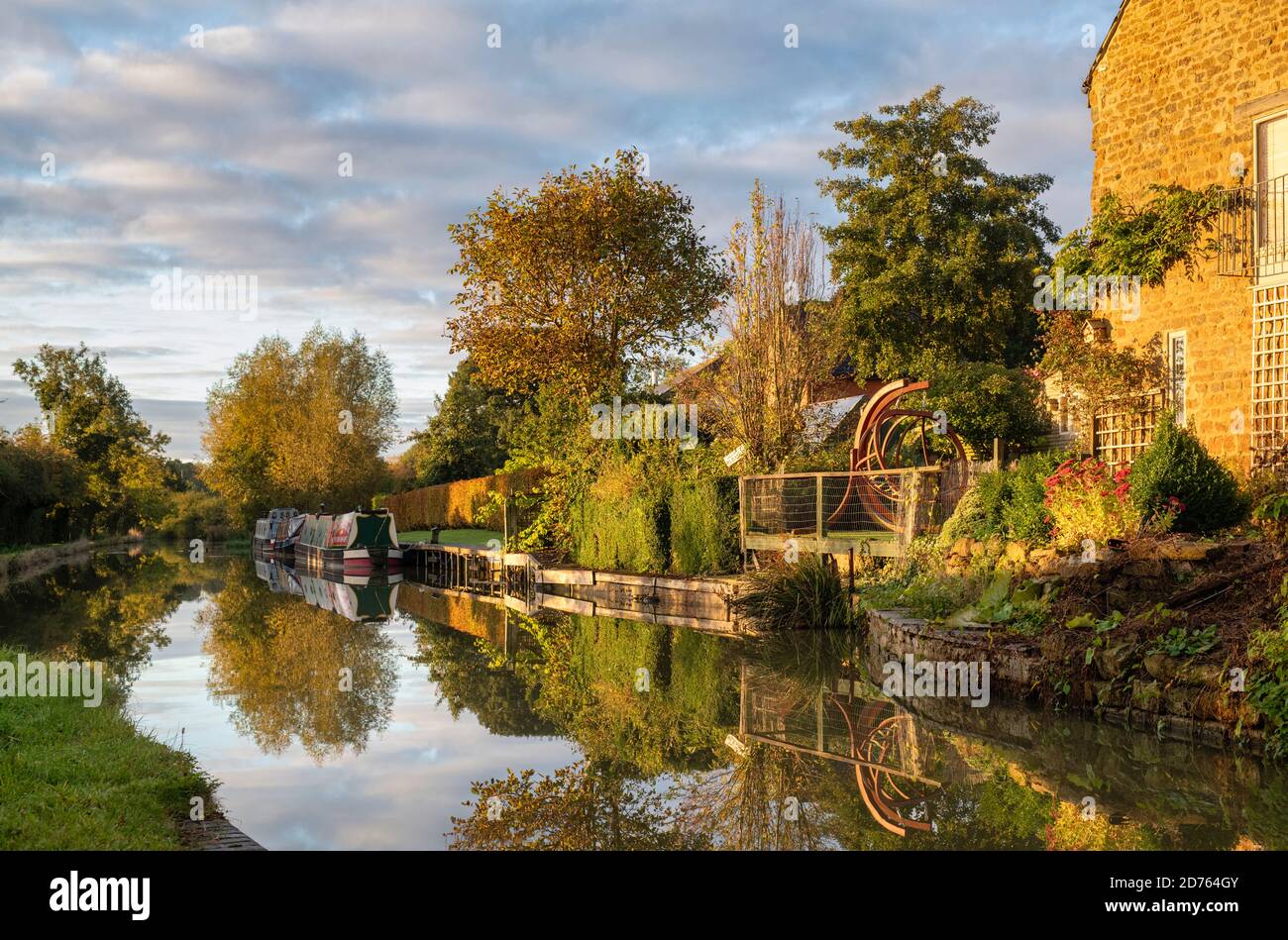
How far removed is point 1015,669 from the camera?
31.8 ft

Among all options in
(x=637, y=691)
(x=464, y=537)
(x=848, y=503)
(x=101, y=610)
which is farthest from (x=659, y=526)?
(x=464, y=537)

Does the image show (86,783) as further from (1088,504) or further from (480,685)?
(1088,504)

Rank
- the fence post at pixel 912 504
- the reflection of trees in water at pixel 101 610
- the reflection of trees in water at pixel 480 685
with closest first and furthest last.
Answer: the reflection of trees in water at pixel 480 685 < the reflection of trees in water at pixel 101 610 < the fence post at pixel 912 504

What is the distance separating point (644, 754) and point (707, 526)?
1002 cm

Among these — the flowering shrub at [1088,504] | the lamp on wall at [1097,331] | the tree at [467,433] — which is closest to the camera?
the flowering shrub at [1088,504]

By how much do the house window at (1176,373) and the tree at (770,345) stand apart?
7.02 metres

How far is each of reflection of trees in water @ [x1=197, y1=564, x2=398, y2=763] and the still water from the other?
0.06 metres

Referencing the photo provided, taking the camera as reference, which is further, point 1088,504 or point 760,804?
point 1088,504

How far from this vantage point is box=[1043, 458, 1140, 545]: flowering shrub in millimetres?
11680

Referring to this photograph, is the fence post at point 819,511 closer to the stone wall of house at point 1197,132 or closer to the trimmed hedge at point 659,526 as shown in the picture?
the trimmed hedge at point 659,526

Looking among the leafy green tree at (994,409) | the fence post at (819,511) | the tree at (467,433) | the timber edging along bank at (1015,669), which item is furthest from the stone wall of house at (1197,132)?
the tree at (467,433)

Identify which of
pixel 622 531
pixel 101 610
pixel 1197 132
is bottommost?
pixel 101 610

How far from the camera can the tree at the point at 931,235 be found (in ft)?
94.1

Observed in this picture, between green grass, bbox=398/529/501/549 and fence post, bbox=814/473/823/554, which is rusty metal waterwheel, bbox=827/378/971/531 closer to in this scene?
fence post, bbox=814/473/823/554
